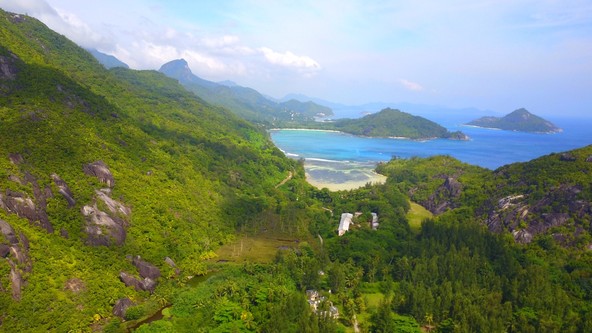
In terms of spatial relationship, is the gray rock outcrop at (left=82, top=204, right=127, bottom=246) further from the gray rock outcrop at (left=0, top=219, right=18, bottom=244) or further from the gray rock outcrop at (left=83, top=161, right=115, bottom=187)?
the gray rock outcrop at (left=0, top=219, right=18, bottom=244)

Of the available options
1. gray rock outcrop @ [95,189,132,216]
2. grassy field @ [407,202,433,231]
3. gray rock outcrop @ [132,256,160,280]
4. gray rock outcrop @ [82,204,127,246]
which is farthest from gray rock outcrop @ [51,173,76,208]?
grassy field @ [407,202,433,231]

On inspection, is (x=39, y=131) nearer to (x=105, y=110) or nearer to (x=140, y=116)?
(x=105, y=110)

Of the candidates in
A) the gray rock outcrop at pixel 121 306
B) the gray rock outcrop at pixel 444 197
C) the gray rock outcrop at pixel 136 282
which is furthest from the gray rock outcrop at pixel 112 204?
the gray rock outcrop at pixel 444 197

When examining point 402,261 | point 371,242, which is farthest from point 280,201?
point 402,261

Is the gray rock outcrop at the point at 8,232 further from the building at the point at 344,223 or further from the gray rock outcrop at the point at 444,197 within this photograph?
the gray rock outcrop at the point at 444,197

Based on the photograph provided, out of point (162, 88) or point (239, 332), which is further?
point (162, 88)

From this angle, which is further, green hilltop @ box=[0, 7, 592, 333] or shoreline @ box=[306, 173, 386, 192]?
shoreline @ box=[306, 173, 386, 192]
